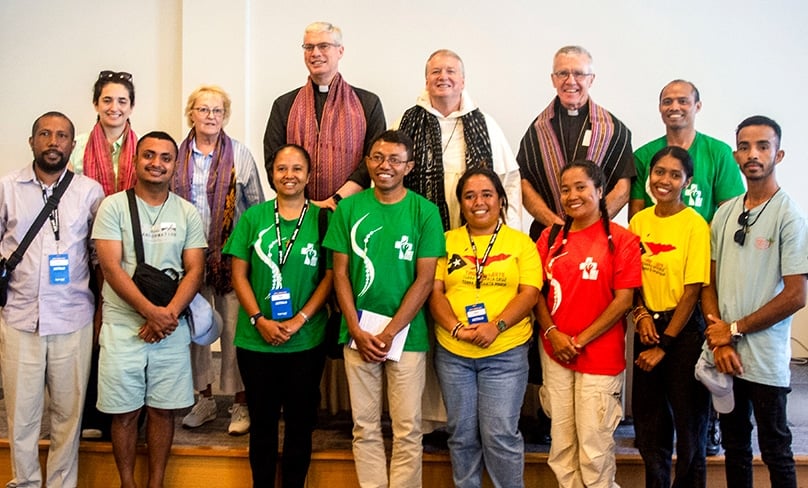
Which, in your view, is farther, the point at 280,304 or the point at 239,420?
the point at 239,420

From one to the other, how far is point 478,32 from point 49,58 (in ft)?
10.3

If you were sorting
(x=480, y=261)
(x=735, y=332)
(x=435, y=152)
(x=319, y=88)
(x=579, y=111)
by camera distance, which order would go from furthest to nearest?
(x=319, y=88), (x=579, y=111), (x=435, y=152), (x=480, y=261), (x=735, y=332)

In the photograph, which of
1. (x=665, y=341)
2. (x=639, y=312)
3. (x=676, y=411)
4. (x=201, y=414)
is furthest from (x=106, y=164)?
(x=676, y=411)

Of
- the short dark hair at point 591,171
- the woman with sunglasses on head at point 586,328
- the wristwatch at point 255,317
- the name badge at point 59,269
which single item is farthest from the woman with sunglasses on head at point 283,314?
the short dark hair at point 591,171

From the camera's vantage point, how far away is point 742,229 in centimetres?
235

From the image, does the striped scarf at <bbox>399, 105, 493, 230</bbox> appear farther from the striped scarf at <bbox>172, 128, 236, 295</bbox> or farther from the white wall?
the white wall

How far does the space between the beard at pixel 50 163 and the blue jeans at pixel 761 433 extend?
2.82m

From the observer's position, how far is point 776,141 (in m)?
2.36

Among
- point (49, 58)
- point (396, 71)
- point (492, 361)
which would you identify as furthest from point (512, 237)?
point (49, 58)

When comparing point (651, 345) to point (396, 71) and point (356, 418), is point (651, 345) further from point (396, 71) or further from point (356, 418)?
point (396, 71)

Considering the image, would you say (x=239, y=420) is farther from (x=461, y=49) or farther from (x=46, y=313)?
(x=461, y=49)

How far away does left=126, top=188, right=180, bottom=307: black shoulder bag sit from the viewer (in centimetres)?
255

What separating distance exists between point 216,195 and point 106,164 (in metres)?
0.54

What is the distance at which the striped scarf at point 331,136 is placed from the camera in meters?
3.02
